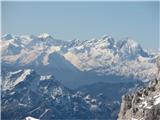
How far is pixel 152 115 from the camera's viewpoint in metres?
183

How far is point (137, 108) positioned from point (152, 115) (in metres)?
14.9

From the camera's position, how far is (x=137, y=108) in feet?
648

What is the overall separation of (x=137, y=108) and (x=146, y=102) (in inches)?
130

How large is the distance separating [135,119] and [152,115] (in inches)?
580

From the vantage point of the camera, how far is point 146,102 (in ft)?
650

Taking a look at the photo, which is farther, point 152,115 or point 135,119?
point 135,119

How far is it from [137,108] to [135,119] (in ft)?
10.9

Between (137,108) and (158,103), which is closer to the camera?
(158,103)

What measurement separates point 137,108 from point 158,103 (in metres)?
13.2

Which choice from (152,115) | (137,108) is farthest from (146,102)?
(152,115)

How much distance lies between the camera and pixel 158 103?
18525 cm

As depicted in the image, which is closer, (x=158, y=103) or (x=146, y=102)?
(x=158, y=103)

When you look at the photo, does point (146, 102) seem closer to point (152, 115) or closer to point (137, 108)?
point (137, 108)
